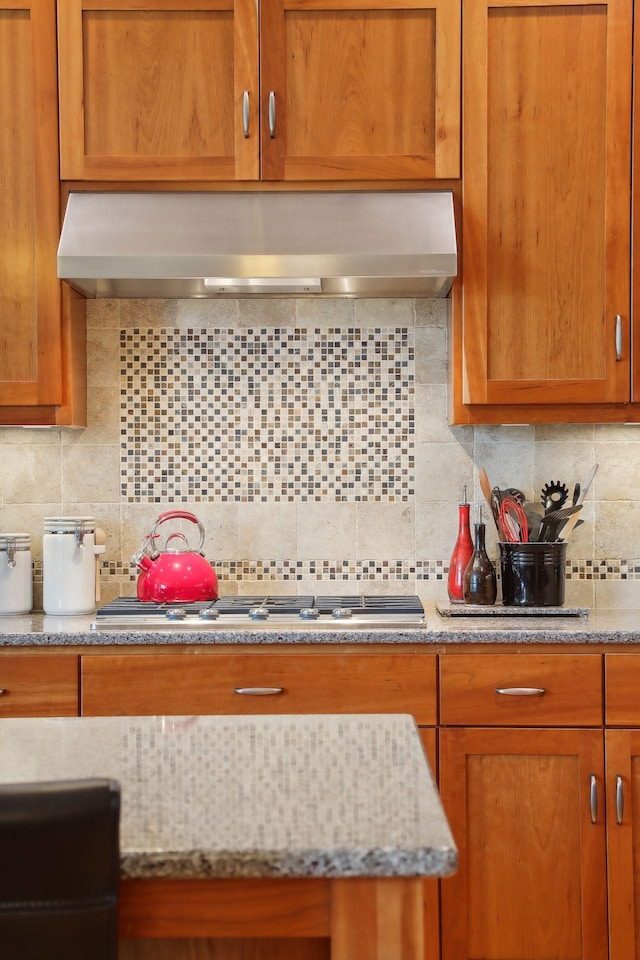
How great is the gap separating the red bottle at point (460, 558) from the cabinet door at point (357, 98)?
0.97 meters

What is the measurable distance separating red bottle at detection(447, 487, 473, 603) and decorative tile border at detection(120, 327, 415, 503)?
0.22m

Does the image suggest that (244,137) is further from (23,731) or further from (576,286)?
(23,731)

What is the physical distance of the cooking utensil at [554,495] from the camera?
284 centimetres

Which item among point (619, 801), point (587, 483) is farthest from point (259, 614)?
point (587, 483)

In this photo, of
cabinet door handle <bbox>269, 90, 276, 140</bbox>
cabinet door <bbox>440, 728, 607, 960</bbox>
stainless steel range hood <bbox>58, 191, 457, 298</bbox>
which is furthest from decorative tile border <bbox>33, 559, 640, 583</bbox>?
cabinet door handle <bbox>269, 90, 276, 140</bbox>

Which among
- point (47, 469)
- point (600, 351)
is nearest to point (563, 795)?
point (600, 351)

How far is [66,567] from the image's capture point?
279 cm

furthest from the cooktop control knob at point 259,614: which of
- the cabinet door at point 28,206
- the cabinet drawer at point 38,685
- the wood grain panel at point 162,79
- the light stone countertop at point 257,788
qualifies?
the wood grain panel at point 162,79

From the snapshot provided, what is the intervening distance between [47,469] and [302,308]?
36.5 inches

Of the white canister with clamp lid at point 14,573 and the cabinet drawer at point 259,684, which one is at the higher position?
the white canister with clamp lid at point 14,573

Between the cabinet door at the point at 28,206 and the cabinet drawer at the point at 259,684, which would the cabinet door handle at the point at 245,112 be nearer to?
the cabinet door at the point at 28,206

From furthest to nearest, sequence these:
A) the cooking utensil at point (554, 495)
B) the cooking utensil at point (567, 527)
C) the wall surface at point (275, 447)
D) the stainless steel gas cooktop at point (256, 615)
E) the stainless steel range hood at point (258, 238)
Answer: the wall surface at point (275, 447) → the cooking utensil at point (554, 495) → the cooking utensil at point (567, 527) → the stainless steel range hood at point (258, 238) → the stainless steel gas cooktop at point (256, 615)

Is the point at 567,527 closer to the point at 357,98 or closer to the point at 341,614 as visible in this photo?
the point at 341,614

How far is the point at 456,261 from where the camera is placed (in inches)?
102
